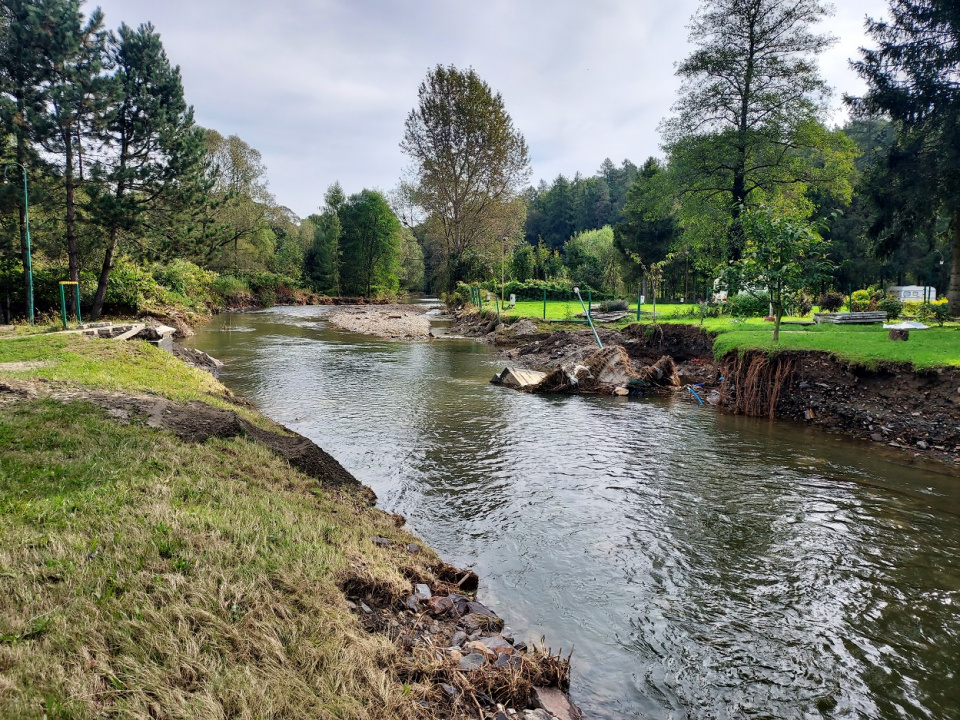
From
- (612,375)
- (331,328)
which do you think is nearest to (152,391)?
(612,375)

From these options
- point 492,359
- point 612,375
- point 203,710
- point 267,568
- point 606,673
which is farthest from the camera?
point 492,359

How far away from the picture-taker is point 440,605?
14.0ft

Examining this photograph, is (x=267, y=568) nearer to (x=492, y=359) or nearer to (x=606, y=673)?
(x=606, y=673)

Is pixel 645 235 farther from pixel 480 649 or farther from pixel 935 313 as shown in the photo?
pixel 480 649

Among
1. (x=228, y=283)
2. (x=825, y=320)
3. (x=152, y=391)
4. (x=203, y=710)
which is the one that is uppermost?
(x=228, y=283)

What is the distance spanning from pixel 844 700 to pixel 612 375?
12.8 meters

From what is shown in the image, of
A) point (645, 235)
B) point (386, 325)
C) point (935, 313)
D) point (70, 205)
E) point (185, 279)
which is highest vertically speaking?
point (645, 235)

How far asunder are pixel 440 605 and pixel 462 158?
46199 mm

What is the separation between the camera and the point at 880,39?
750 inches

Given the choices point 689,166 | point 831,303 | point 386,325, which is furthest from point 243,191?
point 831,303

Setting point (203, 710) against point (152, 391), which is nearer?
point (203, 710)

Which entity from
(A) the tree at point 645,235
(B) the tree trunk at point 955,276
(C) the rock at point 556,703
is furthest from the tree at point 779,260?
(A) the tree at point 645,235

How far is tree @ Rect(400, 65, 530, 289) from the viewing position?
4438 centimetres

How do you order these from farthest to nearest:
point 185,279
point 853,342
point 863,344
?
point 185,279, point 853,342, point 863,344
